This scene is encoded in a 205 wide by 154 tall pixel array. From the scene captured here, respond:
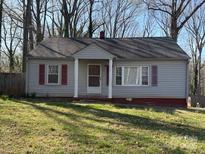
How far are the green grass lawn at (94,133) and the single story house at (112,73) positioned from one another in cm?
1083

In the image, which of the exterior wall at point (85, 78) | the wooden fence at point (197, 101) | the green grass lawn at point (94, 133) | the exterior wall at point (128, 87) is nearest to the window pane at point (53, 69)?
the exterior wall at point (128, 87)

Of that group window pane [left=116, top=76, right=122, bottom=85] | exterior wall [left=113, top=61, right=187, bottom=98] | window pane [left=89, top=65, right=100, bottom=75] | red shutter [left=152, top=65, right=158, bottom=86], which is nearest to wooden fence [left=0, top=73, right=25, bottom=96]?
window pane [left=89, top=65, right=100, bottom=75]

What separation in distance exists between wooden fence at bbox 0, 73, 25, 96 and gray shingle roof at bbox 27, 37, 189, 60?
2.03 m

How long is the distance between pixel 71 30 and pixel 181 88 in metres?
22.6

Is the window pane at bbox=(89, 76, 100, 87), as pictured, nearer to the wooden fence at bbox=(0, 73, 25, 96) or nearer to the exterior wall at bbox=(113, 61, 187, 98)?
the exterior wall at bbox=(113, 61, 187, 98)

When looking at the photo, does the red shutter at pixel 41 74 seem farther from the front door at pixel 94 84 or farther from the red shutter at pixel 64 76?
the front door at pixel 94 84

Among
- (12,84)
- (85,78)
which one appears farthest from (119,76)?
(12,84)

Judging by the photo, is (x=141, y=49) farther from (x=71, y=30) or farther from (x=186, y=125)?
(x=71, y=30)

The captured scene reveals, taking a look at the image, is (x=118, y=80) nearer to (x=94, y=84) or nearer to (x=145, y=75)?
(x=94, y=84)

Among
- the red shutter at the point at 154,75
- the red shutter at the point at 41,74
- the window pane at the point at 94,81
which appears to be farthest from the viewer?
the window pane at the point at 94,81

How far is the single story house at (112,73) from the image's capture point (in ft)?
84.6

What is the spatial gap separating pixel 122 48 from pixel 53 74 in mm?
4910

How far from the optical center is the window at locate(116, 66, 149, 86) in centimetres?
2612

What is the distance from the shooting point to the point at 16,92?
89.2 ft
